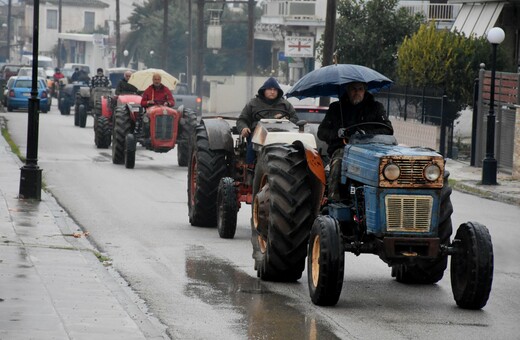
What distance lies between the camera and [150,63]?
318 ft

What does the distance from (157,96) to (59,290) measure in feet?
60.7

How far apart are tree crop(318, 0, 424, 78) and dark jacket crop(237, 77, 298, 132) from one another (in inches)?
1102

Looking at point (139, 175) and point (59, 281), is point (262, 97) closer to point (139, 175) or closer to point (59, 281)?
point (59, 281)

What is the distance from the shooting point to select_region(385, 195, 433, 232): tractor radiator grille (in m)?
11.4

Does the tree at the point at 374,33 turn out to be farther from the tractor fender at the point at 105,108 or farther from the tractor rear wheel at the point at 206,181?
the tractor rear wheel at the point at 206,181

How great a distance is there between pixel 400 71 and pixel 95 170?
49.4 ft

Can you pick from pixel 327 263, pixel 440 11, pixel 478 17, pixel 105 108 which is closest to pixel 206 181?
pixel 327 263

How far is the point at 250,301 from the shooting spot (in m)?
11.9

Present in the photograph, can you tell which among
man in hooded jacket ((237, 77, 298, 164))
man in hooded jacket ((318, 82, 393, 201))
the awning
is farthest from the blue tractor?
the awning

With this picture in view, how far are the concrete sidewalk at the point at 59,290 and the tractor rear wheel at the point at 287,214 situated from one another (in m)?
1.49

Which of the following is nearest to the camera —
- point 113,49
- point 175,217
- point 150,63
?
point 175,217

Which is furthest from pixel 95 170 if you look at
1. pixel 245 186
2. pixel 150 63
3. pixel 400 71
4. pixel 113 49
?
pixel 113 49

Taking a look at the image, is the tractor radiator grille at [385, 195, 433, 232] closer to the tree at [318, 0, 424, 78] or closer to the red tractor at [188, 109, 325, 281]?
the red tractor at [188, 109, 325, 281]

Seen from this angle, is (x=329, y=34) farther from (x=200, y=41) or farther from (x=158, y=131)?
(x=200, y=41)
